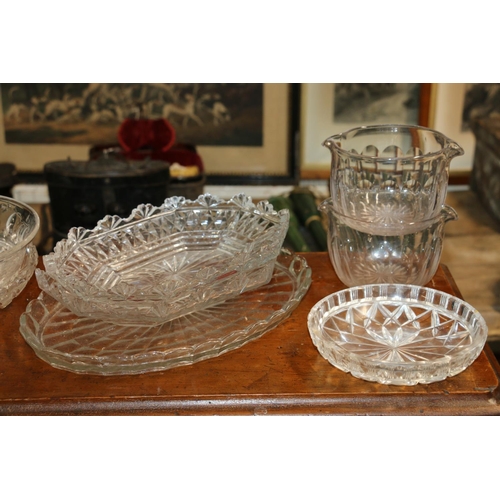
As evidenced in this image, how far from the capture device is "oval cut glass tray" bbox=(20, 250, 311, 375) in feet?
2.82

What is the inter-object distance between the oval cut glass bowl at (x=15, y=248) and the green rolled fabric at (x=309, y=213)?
0.83 metres

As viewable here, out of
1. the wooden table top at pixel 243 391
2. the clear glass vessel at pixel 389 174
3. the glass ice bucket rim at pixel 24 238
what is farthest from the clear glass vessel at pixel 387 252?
the glass ice bucket rim at pixel 24 238

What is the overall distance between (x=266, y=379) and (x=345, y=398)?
0.10m

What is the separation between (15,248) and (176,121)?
1.46 meters

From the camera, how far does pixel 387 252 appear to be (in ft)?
3.34

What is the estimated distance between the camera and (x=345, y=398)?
32.0 inches

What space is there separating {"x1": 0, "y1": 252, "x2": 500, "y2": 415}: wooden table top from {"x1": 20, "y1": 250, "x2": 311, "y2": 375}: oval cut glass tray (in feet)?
A: 0.05

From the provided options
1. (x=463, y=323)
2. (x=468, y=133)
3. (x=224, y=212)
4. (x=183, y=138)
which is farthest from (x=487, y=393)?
(x=183, y=138)

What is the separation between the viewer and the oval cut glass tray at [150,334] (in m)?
0.86

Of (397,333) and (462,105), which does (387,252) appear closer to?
(397,333)

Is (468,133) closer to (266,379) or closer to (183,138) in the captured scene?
(183,138)

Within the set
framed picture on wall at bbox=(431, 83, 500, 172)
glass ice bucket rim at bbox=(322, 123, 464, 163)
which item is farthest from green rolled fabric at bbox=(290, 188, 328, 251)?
glass ice bucket rim at bbox=(322, 123, 464, 163)

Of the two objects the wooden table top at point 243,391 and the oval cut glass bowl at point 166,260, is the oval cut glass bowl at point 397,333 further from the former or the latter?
the oval cut glass bowl at point 166,260

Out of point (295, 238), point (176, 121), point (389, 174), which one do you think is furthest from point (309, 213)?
point (389, 174)
